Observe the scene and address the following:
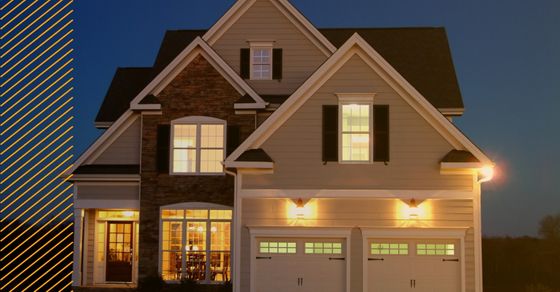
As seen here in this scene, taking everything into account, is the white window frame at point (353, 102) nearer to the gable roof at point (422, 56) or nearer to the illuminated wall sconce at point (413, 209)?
the illuminated wall sconce at point (413, 209)

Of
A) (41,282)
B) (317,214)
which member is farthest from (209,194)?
(41,282)

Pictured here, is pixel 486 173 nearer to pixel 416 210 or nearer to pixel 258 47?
pixel 416 210

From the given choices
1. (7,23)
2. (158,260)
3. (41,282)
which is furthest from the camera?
(41,282)

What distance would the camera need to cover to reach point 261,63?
→ 2461cm

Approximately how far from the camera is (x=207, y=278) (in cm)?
2197

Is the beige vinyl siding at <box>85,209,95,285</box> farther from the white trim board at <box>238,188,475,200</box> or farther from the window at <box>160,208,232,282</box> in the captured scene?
the white trim board at <box>238,188,475,200</box>

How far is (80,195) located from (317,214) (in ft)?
25.1

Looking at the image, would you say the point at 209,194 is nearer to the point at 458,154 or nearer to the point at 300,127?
the point at 300,127

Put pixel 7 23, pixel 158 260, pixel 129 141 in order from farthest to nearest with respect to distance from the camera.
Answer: pixel 129 141 → pixel 158 260 → pixel 7 23

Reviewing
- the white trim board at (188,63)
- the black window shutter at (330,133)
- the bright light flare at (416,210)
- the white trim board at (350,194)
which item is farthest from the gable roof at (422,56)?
the white trim board at (188,63)

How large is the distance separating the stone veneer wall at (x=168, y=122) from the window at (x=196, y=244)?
1.01 feet

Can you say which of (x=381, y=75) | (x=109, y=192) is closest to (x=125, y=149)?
(x=109, y=192)

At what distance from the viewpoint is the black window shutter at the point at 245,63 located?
966 inches

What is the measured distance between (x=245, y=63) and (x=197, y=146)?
3.76 meters
